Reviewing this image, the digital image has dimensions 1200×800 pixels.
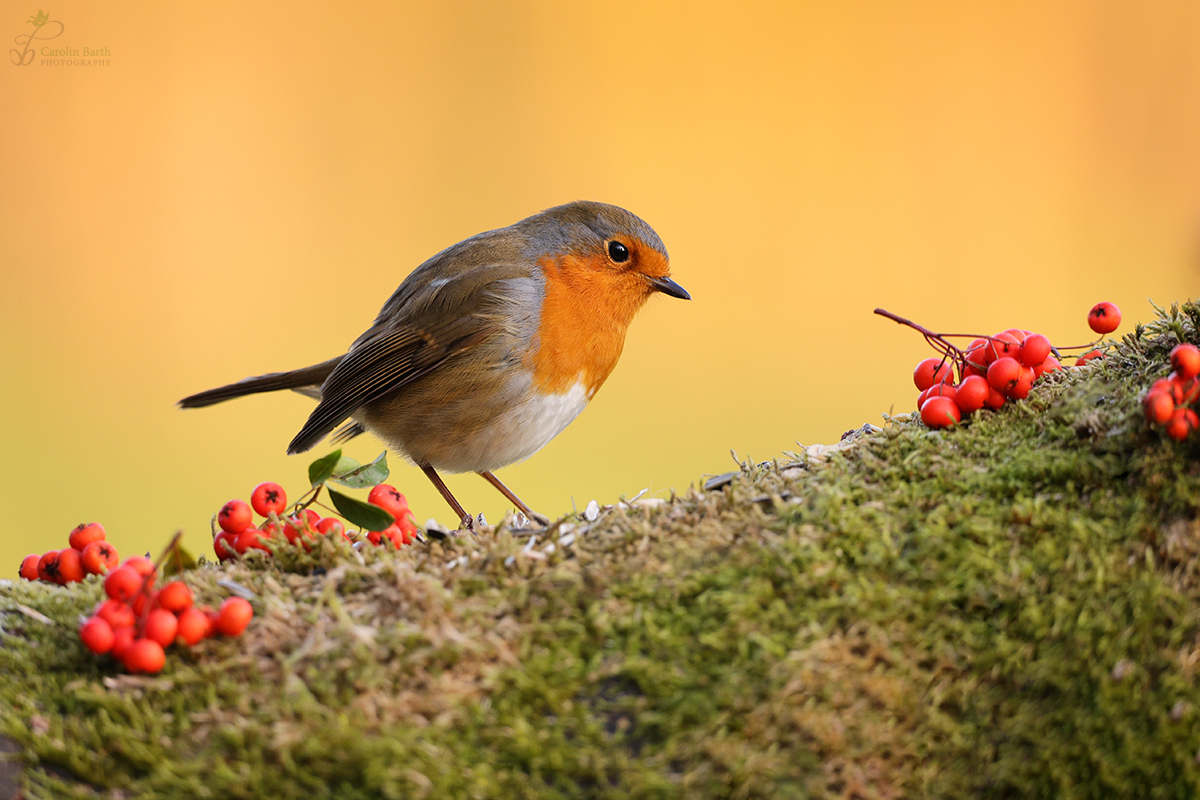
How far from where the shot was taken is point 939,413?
1975mm

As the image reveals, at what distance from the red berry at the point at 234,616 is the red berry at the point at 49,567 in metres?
0.98

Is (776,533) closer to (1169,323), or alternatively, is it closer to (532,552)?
(532,552)

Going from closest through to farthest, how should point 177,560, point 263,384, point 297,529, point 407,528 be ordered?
point 177,560
point 297,529
point 407,528
point 263,384

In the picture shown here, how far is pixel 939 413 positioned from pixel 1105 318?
0.53m

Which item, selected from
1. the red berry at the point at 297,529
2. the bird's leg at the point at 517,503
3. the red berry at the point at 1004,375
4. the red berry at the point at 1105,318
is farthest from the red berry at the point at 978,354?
the red berry at the point at 297,529

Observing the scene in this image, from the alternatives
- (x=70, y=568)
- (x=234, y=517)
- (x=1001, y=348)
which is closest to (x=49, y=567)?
(x=70, y=568)

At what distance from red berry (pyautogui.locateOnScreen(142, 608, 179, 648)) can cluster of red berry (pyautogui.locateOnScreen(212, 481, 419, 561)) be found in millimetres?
430

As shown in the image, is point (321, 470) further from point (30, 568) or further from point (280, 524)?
point (30, 568)

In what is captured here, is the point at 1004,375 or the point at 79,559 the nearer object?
the point at 1004,375

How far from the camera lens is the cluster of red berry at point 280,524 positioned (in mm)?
1952

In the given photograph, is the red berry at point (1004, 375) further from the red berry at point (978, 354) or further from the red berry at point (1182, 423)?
the red berry at point (1182, 423)

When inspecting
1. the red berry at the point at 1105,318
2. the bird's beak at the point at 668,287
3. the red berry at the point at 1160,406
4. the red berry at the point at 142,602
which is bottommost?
the red berry at the point at 142,602

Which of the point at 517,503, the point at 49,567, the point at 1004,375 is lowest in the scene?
the point at 49,567

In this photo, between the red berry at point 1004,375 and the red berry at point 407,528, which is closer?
the red berry at point 1004,375
